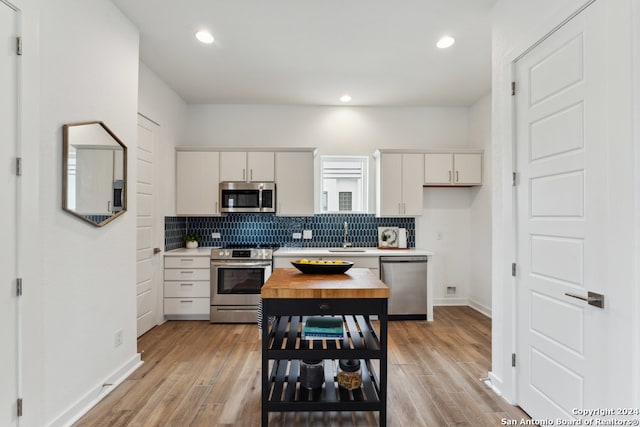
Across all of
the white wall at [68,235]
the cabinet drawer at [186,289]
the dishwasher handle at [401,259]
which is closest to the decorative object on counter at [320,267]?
the white wall at [68,235]

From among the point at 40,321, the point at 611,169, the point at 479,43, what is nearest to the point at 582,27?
the point at 611,169

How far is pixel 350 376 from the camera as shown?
221cm

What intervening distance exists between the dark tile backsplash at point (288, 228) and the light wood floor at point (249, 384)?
136 cm

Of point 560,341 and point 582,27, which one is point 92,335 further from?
point 582,27

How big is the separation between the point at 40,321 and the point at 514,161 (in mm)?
3142

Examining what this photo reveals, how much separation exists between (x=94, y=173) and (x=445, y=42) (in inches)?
127

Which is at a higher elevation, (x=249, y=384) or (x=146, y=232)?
(x=146, y=232)

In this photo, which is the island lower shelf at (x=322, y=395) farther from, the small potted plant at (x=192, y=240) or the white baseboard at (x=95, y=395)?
the small potted plant at (x=192, y=240)

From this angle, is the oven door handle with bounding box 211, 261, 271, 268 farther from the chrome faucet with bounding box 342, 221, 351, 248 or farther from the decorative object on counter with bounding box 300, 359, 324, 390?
the decorative object on counter with bounding box 300, 359, 324, 390

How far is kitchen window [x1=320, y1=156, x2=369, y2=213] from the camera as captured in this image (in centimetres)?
509

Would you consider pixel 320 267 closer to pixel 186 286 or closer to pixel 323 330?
pixel 323 330

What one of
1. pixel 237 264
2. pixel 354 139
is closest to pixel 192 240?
pixel 237 264

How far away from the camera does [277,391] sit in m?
2.13

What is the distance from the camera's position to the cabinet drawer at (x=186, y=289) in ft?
13.9
